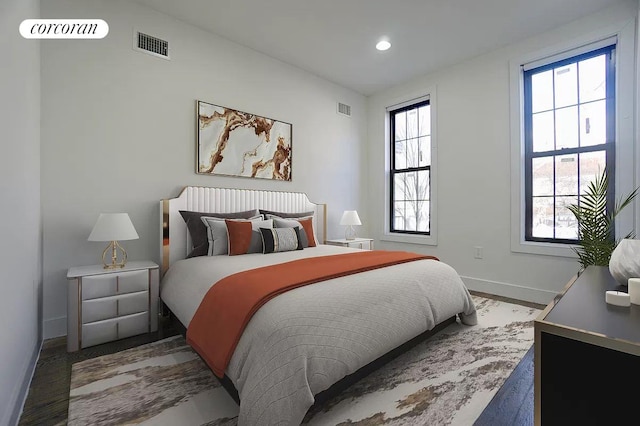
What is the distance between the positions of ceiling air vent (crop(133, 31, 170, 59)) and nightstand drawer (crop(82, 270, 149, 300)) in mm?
2117

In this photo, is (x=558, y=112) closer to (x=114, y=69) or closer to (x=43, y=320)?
(x=114, y=69)

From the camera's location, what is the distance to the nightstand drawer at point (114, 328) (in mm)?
2174

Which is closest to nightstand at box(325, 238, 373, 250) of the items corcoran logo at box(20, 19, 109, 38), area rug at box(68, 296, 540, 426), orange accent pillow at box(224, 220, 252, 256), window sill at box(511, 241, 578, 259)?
orange accent pillow at box(224, 220, 252, 256)

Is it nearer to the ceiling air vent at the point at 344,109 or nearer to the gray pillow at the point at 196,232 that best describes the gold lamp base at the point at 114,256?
the gray pillow at the point at 196,232

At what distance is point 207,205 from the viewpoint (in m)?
3.11

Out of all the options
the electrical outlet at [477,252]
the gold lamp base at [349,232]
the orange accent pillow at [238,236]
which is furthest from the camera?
the gold lamp base at [349,232]

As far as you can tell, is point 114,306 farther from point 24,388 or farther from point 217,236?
point 217,236

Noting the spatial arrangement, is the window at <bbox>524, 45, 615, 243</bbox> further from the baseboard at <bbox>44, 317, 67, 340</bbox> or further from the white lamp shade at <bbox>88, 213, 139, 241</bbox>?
the baseboard at <bbox>44, 317, 67, 340</bbox>

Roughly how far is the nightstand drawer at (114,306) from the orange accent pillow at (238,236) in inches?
30.5

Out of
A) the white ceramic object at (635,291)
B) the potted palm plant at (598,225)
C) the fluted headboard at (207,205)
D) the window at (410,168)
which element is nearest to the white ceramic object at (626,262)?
the white ceramic object at (635,291)

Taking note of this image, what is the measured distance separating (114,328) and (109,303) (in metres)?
0.20

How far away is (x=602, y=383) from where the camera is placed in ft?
2.85

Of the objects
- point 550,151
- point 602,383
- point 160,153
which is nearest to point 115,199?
point 160,153

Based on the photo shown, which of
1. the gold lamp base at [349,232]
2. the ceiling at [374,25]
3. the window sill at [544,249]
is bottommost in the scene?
the window sill at [544,249]
